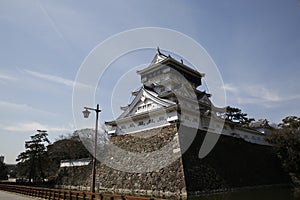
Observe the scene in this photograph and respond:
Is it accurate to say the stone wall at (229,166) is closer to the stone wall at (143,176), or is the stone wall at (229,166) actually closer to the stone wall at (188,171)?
the stone wall at (188,171)

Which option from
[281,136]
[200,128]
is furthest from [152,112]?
[281,136]

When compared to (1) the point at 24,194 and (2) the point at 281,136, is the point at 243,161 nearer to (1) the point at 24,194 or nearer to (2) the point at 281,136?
(2) the point at 281,136

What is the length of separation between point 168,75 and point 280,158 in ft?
43.5

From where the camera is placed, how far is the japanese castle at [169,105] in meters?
18.1

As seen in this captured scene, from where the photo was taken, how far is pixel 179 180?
14.1 m

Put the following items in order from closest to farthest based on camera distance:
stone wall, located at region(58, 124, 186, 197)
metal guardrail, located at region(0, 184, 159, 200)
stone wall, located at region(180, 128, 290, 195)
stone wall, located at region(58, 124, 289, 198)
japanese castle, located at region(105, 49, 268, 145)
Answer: metal guardrail, located at region(0, 184, 159, 200)
stone wall, located at region(58, 124, 186, 197)
stone wall, located at region(58, 124, 289, 198)
stone wall, located at region(180, 128, 290, 195)
japanese castle, located at region(105, 49, 268, 145)

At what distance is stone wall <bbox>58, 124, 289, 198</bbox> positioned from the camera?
14562mm

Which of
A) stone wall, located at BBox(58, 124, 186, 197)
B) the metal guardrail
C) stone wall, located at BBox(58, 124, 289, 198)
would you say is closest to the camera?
the metal guardrail

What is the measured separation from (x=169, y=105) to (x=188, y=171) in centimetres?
520

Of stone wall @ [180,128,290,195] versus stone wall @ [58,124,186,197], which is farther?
stone wall @ [180,128,290,195]

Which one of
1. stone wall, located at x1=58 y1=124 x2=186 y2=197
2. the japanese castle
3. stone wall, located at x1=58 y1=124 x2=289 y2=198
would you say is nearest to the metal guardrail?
stone wall, located at x1=58 y1=124 x2=186 y2=197

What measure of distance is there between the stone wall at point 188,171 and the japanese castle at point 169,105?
33.2 inches

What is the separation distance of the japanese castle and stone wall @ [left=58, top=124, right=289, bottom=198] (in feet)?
2.76

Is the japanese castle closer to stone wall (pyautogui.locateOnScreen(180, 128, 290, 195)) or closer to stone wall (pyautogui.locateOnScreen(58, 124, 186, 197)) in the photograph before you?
stone wall (pyautogui.locateOnScreen(58, 124, 186, 197))
